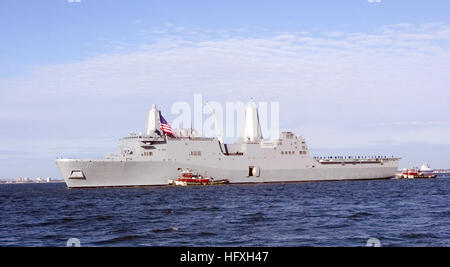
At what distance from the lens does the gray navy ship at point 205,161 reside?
194 feet

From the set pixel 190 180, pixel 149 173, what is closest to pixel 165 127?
pixel 149 173

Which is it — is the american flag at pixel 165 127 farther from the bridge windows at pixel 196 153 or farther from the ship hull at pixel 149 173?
the ship hull at pixel 149 173

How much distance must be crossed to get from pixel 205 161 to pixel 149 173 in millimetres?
8026

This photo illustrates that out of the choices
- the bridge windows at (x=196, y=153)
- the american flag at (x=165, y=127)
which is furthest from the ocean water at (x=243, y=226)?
the bridge windows at (x=196, y=153)

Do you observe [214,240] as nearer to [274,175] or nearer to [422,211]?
[422,211]

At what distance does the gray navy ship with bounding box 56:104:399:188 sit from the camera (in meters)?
59.2

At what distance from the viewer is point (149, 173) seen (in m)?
60.8

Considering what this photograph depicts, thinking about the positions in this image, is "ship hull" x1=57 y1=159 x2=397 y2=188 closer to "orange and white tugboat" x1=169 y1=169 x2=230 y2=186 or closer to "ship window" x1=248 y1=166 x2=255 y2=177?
"ship window" x1=248 y1=166 x2=255 y2=177

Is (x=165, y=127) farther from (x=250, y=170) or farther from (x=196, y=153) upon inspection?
(x=250, y=170)

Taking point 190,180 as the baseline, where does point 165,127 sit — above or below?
above

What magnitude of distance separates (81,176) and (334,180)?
39.0 metres

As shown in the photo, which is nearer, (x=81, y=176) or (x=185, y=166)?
(x=81, y=176)
